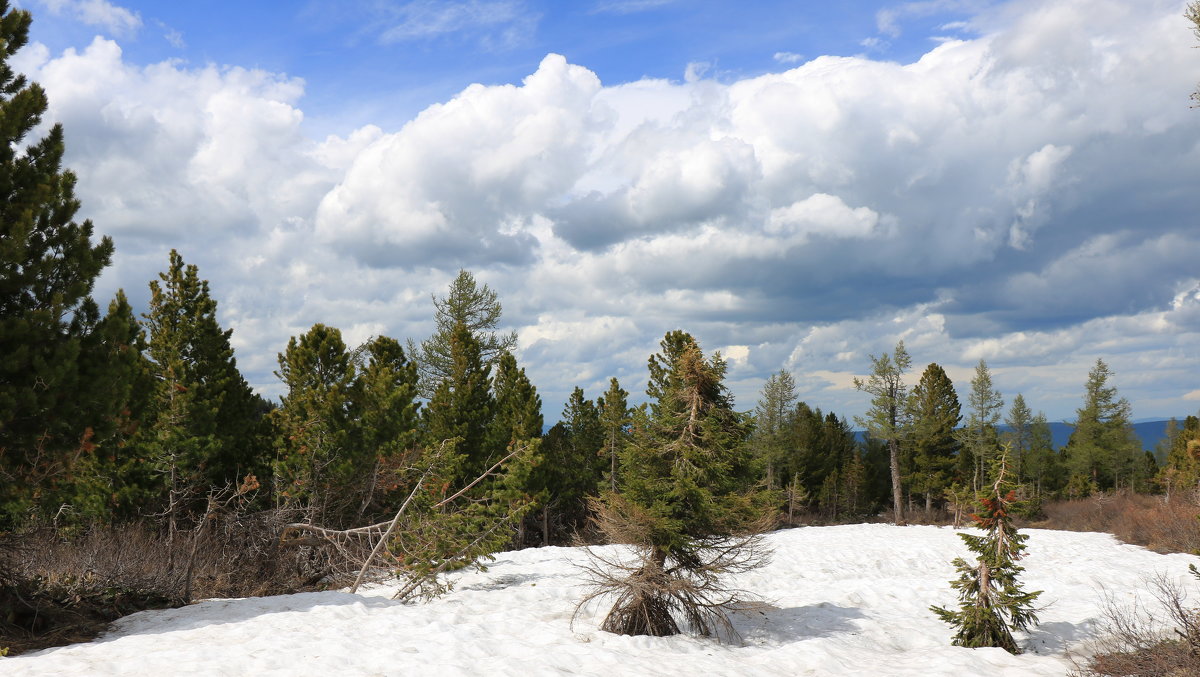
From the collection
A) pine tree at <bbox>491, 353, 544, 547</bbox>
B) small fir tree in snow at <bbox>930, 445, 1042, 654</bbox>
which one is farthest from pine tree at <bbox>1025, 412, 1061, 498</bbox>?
small fir tree in snow at <bbox>930, 445, 1042, 654</bbox>

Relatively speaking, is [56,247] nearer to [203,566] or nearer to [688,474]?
[203,566]

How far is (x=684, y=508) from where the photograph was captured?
1046cm

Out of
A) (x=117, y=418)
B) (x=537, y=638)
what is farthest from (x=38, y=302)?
(x=537, y=638)

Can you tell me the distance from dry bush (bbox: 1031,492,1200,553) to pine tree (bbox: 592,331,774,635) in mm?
10995

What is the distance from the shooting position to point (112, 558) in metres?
11.3

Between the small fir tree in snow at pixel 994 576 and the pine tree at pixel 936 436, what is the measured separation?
3348cm

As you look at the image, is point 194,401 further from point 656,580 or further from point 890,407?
point 890,407

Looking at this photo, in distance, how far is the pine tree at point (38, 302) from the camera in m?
8.54

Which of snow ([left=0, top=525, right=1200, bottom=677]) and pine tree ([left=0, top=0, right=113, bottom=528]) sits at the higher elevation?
pine tree ([left=0, top=0, right=113, bottom=528])

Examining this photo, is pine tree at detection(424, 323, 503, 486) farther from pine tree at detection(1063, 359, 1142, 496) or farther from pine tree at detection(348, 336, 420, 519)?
pine tree at detection(1063, 359, 1142, 496)

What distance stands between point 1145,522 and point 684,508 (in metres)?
23.4

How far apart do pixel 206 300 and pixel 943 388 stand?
132ft

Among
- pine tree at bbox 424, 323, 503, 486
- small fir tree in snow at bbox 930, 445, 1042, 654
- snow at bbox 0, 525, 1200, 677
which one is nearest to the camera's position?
snow at bbox 0, 525, 1200, 677

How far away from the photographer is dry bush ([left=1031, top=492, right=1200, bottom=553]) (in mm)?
21438
